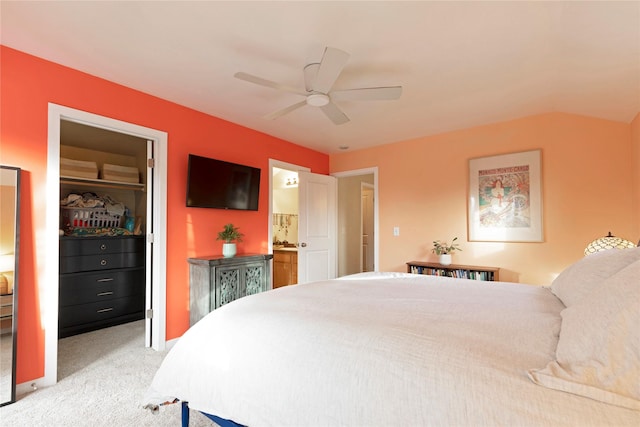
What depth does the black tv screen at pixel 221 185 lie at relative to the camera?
129 inches

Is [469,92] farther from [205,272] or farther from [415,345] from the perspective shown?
[205,272]

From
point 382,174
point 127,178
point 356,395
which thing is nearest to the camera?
point 356,395

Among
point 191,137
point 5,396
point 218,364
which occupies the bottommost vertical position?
point 5,396

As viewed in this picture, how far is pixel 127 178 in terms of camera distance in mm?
4250

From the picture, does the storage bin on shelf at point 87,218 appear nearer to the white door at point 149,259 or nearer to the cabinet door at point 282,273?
the white door at point 149,259

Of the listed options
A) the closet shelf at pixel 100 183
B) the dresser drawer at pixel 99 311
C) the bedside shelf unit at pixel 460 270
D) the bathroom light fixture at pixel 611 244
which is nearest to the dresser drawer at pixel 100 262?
the dresser drawer at pixel 99 311

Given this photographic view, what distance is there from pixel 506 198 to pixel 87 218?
491 cm

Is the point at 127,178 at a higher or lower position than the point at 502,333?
higher

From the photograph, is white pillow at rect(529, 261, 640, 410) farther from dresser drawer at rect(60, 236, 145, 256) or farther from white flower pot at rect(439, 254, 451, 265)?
dresser drawer at rect(60, 236, 145, 256)

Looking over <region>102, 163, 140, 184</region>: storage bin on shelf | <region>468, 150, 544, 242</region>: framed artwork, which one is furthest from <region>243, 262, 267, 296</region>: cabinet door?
<region>468, 150, 544, 242</region>: framed artwork

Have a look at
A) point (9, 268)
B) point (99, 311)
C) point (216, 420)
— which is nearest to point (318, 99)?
point (216, 420)

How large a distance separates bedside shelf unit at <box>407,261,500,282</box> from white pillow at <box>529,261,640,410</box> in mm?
2702

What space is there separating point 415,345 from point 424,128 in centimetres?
338

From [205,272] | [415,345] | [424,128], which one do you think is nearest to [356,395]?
[415,345]
